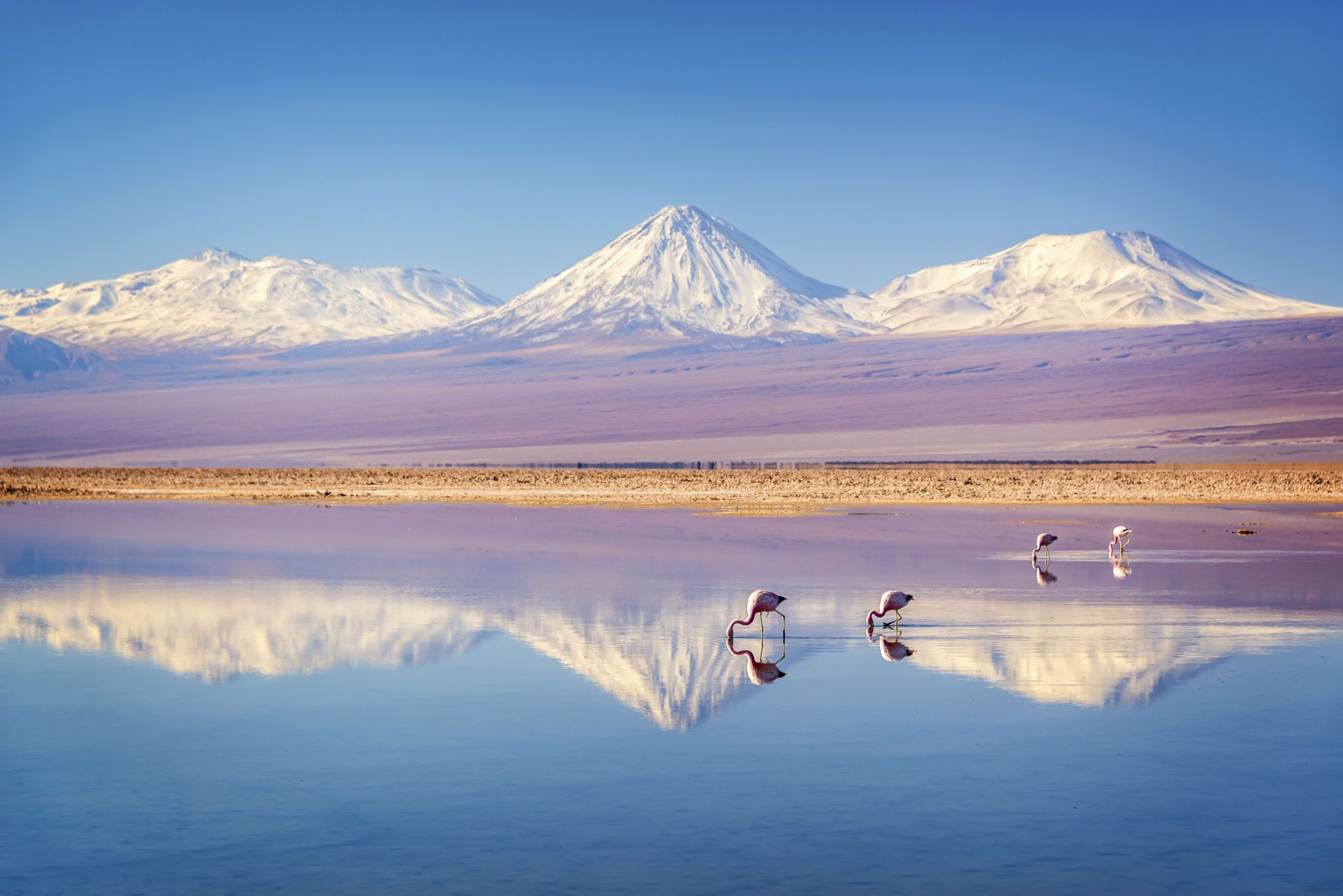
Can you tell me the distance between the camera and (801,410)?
14262 cm

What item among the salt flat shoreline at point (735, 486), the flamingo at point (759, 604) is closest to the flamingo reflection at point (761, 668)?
the flamingo at point (759, 604)

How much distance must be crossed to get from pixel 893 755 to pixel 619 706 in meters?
2.45

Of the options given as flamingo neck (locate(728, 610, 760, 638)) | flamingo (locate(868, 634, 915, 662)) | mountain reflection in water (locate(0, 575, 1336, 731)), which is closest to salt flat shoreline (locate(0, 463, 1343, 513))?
mountain reflection in water (locate(0, 575, 1336, 731))

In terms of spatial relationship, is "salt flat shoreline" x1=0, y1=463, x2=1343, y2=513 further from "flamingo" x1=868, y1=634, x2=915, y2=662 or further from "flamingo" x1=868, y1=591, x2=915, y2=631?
"flamingo" x1=868, y1=634, x2=915, y2=662

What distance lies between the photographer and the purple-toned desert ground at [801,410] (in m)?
109

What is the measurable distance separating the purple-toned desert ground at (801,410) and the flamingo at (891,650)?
242ft

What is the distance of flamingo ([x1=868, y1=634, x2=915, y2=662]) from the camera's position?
1350cm

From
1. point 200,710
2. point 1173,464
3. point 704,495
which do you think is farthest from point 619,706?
point 1173,464

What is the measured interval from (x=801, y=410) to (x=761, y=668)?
427 ft

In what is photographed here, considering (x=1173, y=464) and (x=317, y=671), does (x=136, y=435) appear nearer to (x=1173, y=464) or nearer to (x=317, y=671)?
(x=1173, y=464)

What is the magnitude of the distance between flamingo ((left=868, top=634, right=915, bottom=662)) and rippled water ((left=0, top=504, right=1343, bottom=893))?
0.11 m

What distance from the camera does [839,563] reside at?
2267 cm

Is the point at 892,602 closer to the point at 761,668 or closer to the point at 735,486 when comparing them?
the point at 761,668

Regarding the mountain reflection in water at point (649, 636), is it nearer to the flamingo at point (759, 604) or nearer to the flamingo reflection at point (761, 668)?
the flamingo reflection at point (761, 668)
